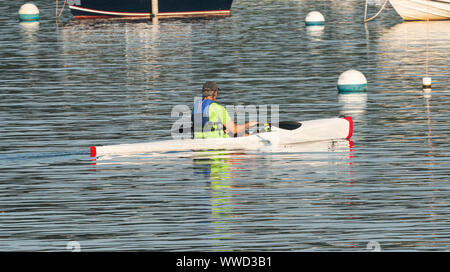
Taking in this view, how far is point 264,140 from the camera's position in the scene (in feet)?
79.6

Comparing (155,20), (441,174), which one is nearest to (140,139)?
(441,174)

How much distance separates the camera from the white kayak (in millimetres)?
23281

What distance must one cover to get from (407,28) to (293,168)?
43.0 m

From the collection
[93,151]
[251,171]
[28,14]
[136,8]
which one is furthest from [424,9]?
[251,171]

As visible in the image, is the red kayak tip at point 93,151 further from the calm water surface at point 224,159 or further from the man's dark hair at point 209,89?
the man's dark hair at point 209,89

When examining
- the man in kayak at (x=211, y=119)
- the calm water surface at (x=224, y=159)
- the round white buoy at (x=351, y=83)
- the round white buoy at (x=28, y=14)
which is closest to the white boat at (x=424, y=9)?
the calm water surface at (x=224, y=159)

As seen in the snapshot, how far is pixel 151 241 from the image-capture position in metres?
15.3

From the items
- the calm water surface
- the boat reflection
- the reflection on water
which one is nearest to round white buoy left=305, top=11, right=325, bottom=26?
the reflection on water

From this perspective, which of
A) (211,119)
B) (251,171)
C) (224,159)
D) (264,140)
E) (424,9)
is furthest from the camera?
(424,9)

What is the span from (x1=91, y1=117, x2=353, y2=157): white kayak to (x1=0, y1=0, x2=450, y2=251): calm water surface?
10.8 inches

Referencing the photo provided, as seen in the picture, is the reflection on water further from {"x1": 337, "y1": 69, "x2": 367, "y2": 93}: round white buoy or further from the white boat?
{"x1": 337, "y1": 69, "x2": 367, "y2": 93}: round white buoy

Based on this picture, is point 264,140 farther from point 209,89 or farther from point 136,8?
point 136,8

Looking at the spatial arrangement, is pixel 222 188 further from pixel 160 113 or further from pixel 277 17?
pixel 277 17

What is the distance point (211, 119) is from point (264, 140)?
1931 mm
